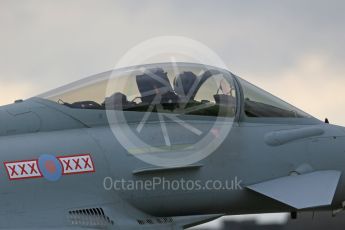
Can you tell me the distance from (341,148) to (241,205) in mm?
1794

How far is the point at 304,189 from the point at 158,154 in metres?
2.23

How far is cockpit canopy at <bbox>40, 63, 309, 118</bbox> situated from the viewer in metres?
13.7

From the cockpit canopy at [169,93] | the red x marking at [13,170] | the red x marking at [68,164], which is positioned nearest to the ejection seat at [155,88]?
the cockpit canopy at [169,93]

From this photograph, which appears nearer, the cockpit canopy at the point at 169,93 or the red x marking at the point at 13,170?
the red x marking at the point at 13,170

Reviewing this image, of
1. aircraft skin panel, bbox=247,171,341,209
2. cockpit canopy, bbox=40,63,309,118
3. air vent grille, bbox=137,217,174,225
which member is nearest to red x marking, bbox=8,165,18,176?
cockpit canopy, bbox=40,63,309,118

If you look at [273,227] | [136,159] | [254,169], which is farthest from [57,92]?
[273,227]

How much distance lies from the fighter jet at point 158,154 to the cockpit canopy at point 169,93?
0.06 feet

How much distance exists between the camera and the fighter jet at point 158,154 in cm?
1279

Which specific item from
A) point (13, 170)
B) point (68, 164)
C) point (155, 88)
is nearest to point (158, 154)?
point (155, 88)

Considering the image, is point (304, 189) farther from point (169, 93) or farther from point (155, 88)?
point (155, 88)

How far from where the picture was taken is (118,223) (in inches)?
506

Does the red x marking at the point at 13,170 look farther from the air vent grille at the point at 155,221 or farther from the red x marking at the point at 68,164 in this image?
the air vent grille at the point at 155,221

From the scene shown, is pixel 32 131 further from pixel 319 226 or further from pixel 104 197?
pixel 319 226

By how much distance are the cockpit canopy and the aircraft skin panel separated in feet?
3.97
